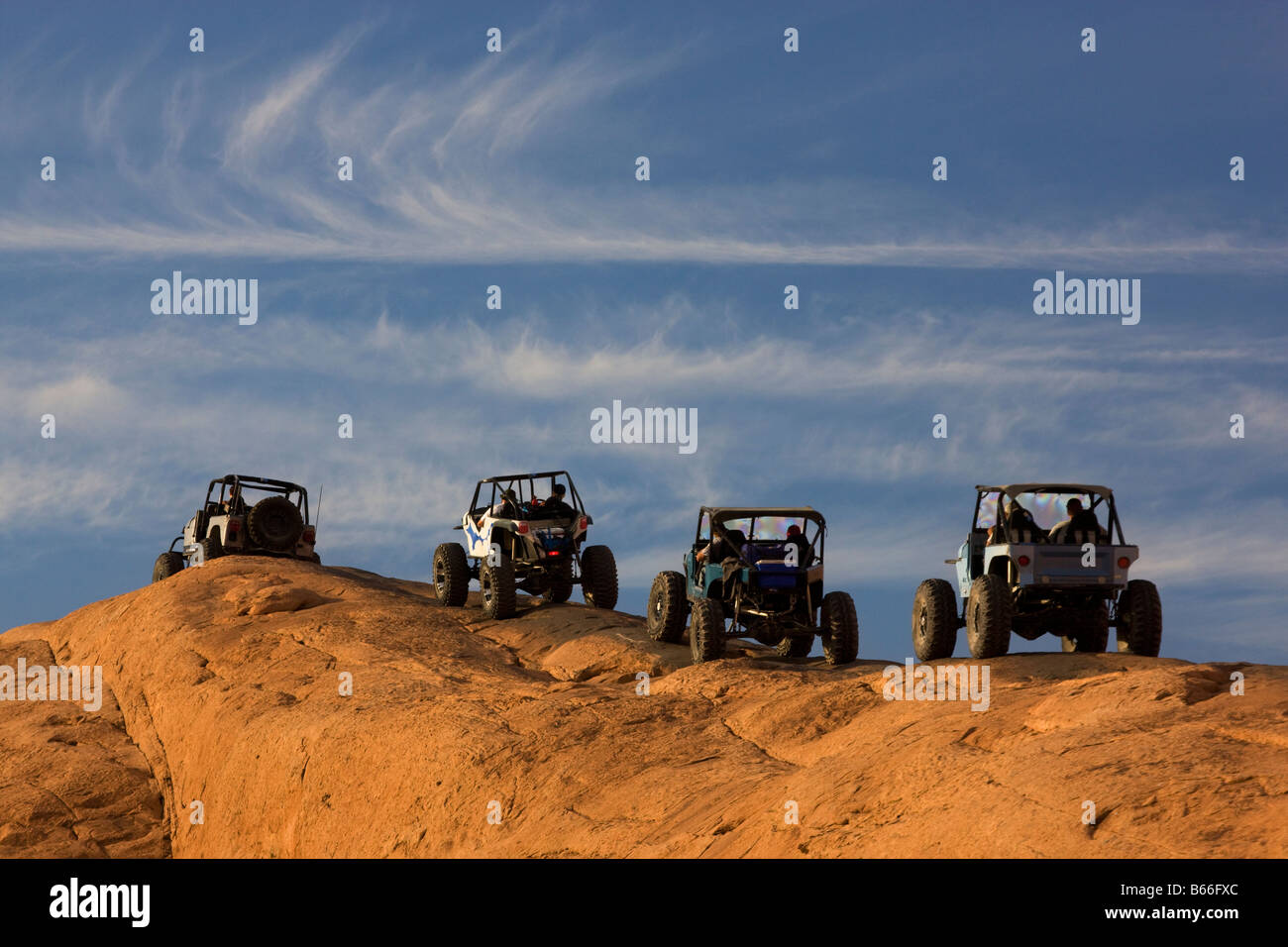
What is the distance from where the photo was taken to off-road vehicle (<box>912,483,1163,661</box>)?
14.8 metres

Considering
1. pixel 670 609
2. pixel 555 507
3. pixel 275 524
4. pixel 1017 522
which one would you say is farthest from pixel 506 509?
pixel 1017 522

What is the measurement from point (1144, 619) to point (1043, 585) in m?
1.26

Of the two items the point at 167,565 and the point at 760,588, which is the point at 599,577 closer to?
the point at 760,588

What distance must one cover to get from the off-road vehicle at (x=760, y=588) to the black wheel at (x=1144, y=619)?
333 cm

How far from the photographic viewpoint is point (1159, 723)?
8867 mm

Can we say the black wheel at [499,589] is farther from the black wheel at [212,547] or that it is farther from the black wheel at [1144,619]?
the black wheel at [1144,619]

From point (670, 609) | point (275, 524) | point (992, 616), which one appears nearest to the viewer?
point (992, 616)

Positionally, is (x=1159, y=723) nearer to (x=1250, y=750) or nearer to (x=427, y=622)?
(x=1250, y=750)

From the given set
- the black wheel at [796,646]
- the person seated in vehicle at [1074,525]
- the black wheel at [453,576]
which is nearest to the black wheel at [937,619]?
the person seated in vehicle at [1074,525]

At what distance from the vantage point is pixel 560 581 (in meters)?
22.0
